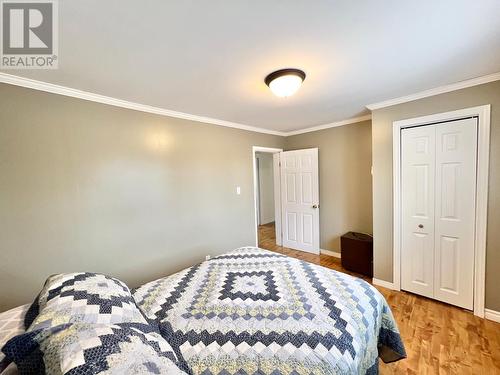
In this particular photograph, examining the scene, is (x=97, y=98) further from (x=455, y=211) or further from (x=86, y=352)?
(x=455, y=211)

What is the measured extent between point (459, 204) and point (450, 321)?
116 centimetres

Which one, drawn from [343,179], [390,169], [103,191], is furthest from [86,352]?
[343,179]

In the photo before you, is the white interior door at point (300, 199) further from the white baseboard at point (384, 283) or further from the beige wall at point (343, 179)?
the white baseboard at point (384, 283)

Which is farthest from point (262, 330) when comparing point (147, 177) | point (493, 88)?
point (493, 88)

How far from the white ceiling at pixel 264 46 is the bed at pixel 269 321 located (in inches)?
65.2

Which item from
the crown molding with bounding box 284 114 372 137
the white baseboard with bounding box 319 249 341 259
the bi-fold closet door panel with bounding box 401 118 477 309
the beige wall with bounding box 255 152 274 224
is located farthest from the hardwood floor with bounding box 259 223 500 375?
the beige wall with bounding box 255 152 274 224

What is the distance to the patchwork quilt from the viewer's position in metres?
0.94

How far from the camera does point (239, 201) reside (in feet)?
11.4

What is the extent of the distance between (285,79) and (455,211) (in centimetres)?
223

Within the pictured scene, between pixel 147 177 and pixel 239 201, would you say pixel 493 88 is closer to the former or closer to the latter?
pixel 239 201

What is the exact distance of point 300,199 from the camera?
3.96 m

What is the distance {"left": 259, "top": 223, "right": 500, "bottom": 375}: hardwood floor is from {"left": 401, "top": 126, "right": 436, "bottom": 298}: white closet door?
248 millimetres

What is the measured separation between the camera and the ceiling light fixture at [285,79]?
1724mm

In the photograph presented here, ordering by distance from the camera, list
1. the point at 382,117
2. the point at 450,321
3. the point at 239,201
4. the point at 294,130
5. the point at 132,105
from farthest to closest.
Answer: the point at 294,130
the point at 239,201
the point at 382,117
the point at 132,105
the point at 450,321
